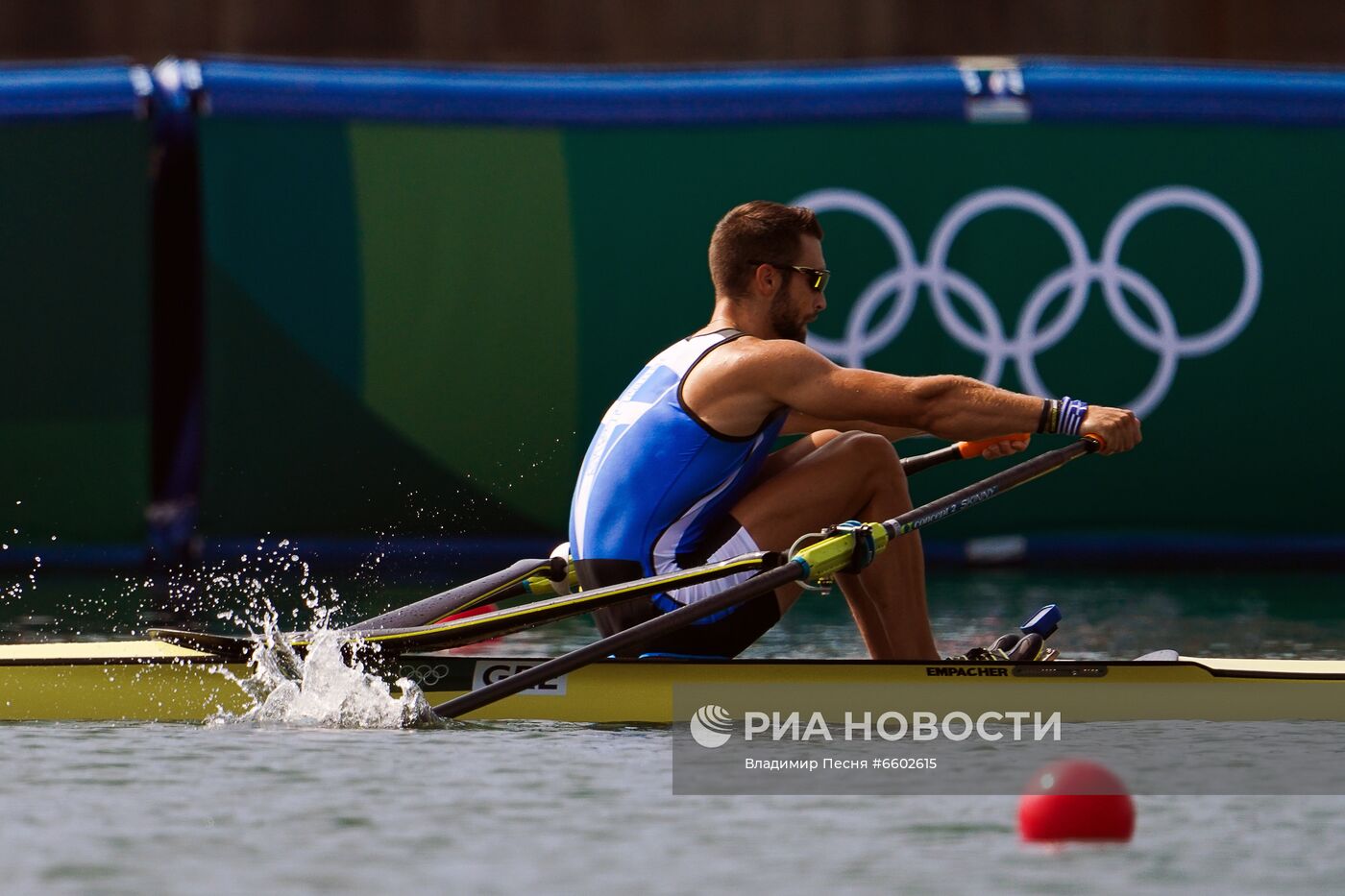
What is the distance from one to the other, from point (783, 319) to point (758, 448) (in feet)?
1.30

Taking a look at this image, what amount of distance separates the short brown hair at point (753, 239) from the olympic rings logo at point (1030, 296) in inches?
193

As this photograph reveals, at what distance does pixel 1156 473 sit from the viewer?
37.9 feet

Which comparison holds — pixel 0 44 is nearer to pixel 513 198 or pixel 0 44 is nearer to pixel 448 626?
pixel 513 198

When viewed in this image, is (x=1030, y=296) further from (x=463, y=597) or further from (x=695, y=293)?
(x=463, y=597)

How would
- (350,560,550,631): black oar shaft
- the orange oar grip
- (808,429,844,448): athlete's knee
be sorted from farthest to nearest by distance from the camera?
1. the orange oar grip
2. (350,560,550,631): black oar shaft
3. (808,429,844,448): athlete's knee

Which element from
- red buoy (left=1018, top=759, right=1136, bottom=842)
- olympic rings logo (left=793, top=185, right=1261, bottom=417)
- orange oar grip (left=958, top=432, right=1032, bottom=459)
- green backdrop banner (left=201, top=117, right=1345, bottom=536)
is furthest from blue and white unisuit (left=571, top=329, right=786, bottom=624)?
olympic rings logo (left=793, top=185, right=1261, bottom=417)

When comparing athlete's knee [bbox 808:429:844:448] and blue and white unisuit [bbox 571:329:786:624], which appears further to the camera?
athlete's knee [bbox 808:429:844:448]

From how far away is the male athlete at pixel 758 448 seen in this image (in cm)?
636

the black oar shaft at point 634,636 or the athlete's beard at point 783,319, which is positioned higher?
the athlete's beard at point 783,319

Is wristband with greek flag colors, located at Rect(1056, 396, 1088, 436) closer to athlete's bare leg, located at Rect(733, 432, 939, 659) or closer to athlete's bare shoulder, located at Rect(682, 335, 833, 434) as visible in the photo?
athlete's bare leg, located at Rect(733, 432, 939, 659)

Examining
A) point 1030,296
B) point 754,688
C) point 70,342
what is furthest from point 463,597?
point 1030,296

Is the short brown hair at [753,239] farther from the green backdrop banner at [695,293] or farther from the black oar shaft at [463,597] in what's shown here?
the green backdrop banner at [695,293]

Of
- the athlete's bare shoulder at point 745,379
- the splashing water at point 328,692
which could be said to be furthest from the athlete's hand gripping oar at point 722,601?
the athlete's bare shoulder at point 745,379

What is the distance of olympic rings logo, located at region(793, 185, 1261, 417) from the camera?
1150cm
